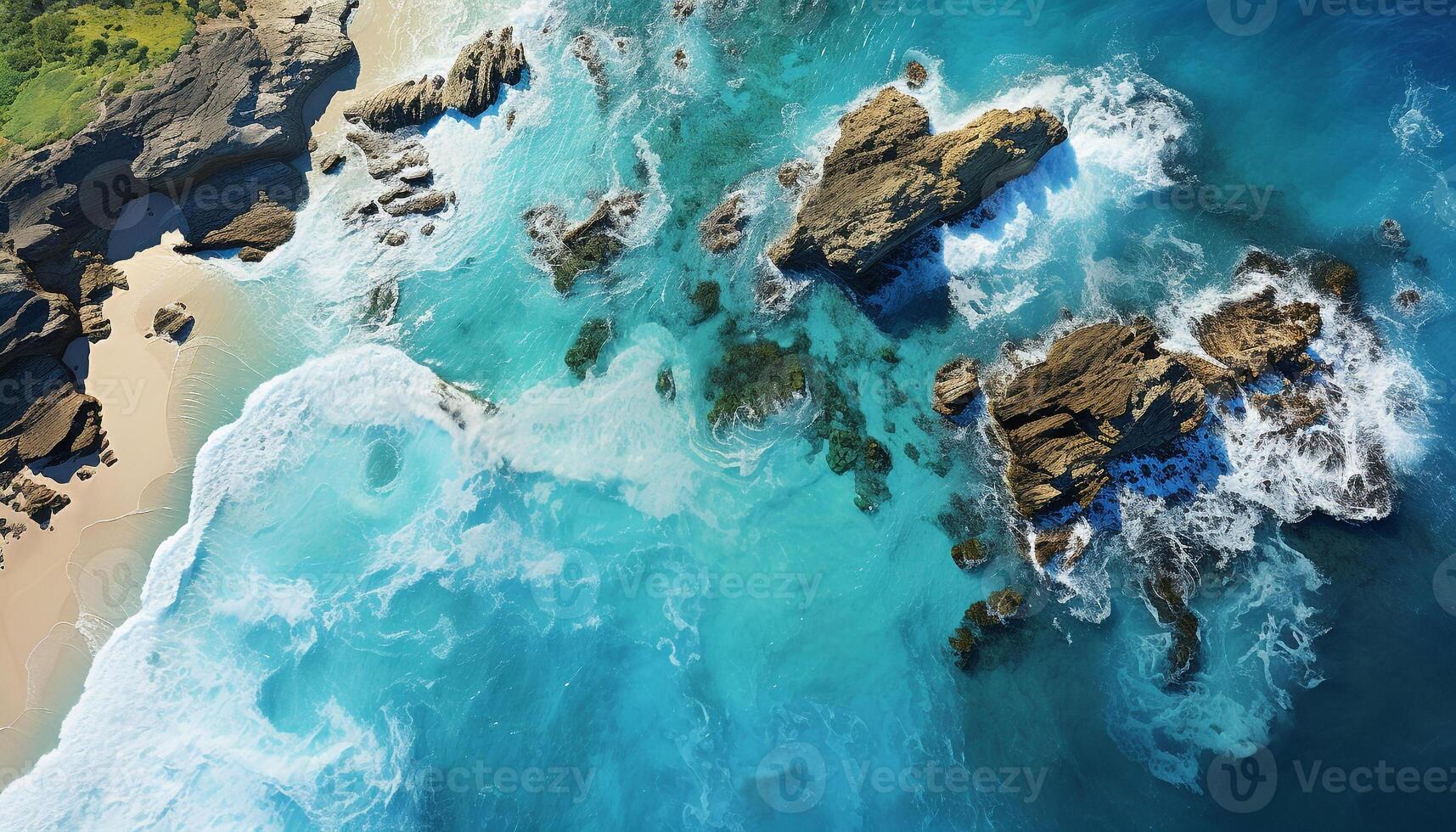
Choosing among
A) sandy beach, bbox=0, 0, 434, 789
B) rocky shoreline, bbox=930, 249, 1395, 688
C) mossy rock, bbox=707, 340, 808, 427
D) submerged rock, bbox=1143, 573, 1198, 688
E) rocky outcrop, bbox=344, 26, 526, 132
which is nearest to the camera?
submerged rock, bbox=1143, 573, 1198, 688

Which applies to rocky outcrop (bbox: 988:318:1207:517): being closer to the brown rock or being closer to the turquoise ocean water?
the turquoise ocean water

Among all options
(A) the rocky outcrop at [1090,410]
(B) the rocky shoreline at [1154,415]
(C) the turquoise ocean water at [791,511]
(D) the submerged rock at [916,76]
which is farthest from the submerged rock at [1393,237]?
(D) the submerged rock at [916,76]

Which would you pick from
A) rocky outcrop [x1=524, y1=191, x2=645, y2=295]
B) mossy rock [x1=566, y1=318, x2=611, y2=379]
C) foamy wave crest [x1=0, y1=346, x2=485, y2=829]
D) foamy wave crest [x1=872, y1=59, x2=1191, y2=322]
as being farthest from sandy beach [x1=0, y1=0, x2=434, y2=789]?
foamy wave crest [x1=872, y1=59, x2=1191, y2=322]

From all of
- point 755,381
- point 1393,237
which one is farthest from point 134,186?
point 1393,237

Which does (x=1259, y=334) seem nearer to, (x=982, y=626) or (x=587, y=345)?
(x=982, y=626)

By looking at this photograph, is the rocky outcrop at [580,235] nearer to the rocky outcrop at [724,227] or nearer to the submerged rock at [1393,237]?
the rocky outcrop at [724,227]
